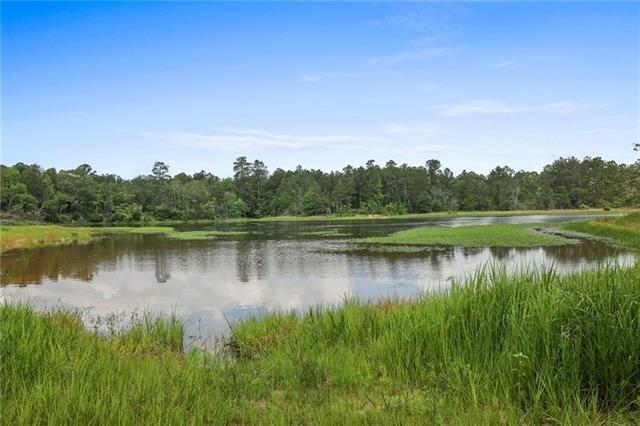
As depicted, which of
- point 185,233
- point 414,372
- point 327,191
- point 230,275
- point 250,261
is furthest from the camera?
point 327,191

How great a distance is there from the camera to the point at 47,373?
524cm

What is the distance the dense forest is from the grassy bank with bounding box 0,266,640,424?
298ft

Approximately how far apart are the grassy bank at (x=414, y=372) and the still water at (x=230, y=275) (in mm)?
3023

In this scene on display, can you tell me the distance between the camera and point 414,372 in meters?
5.97

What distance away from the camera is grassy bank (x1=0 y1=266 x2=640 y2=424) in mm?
4434

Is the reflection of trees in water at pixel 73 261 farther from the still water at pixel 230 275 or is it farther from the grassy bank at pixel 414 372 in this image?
the grassy bank at pixel 414 372

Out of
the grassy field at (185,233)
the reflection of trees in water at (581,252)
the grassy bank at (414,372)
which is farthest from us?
the grassy field at (185,233)

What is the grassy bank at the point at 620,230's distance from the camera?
95.2ft

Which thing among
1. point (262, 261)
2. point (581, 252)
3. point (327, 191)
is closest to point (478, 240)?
point (581, 252)

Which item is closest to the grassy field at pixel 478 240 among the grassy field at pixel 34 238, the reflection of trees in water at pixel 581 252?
the reflection of trees in water at pixel 581 252

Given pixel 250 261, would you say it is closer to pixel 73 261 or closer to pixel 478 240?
pixel 73 261

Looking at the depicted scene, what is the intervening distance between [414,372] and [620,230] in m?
34.1

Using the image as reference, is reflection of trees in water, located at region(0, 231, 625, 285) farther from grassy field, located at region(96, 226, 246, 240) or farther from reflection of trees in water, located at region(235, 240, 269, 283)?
grassy field, located at region(96, 226, 246, 240)

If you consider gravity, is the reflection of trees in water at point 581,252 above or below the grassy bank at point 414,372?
below
